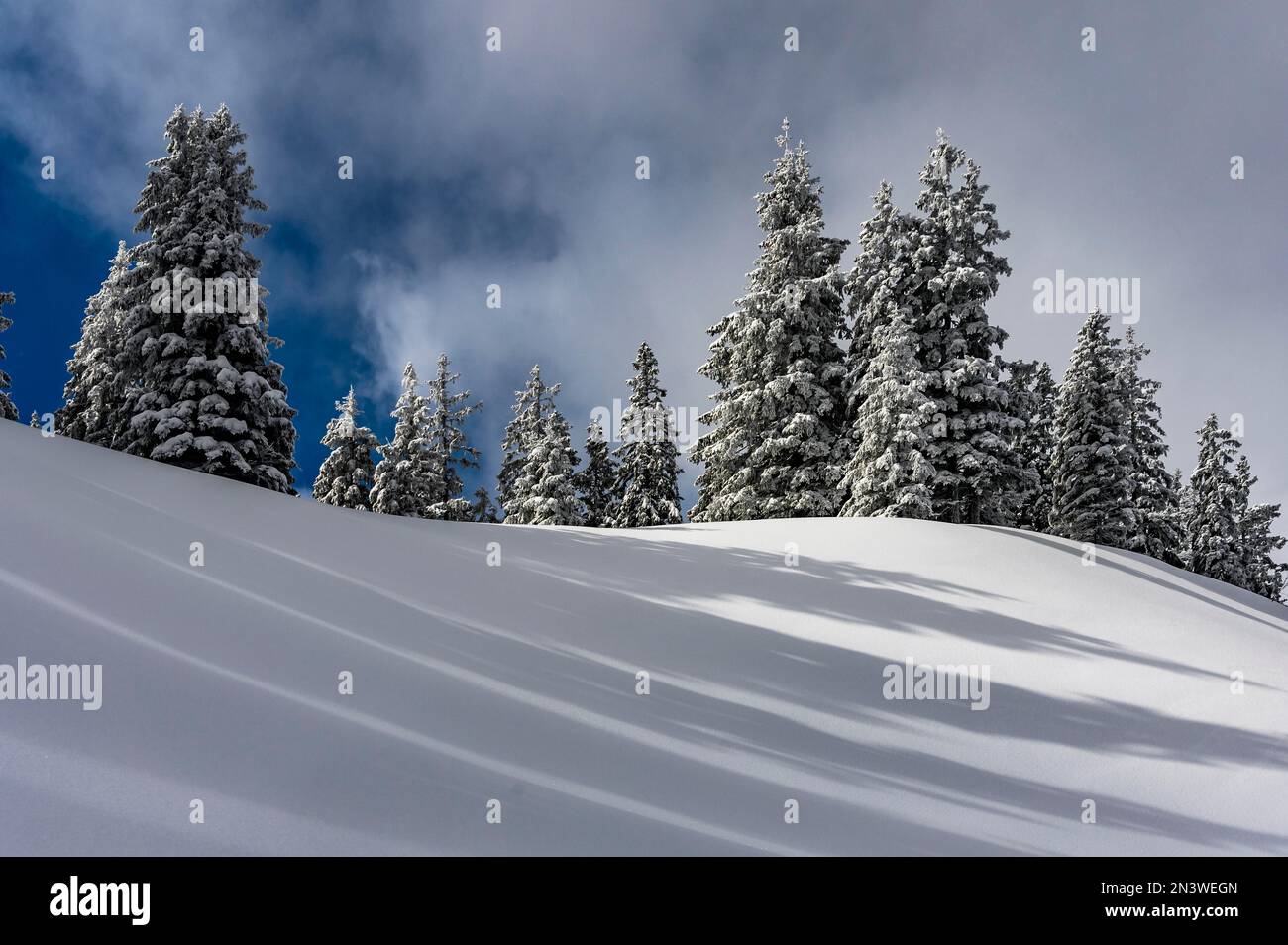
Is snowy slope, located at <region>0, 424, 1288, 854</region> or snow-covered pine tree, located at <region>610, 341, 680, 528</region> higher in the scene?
snow-covered pine tree, located at <region>610, 341, 680, 528</region>

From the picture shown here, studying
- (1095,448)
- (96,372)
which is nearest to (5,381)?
(96,372)

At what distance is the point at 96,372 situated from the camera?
2714cm

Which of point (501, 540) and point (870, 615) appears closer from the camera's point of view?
point (870, 615)

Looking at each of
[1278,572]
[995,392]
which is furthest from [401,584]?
[1278,572]

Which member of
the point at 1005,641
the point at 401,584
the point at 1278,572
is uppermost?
the point at 401,584

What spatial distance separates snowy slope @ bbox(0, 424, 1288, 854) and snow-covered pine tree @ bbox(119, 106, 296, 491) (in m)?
6.66

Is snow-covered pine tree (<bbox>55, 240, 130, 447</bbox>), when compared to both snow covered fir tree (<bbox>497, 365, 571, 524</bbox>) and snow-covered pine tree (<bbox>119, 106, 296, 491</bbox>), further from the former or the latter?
snow covered fir tree (<bbox>497, 365, 571, 524</bbox>)

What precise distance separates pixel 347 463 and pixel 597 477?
41.3ft

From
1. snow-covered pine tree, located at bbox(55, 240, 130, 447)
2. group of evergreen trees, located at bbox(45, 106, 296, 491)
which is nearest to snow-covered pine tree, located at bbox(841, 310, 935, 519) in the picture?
group of evergreen trees, located at bbox(45, 106, 296, 491)

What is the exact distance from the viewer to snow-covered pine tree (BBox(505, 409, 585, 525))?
103ft
